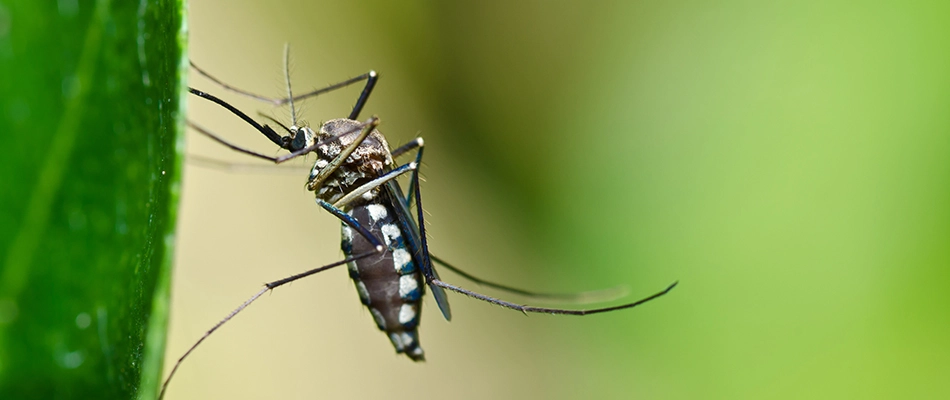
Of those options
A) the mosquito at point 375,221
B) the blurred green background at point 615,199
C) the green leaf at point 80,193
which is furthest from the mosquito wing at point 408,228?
the green leaf at point 80,193

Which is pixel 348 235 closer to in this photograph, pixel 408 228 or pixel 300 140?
pixel 408 228

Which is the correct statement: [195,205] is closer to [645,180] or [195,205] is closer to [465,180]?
[465,180]

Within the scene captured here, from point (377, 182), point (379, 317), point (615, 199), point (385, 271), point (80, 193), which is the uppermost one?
point (80, 193)

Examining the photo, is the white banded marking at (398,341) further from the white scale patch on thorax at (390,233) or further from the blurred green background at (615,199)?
the blurred green background at (615,199)

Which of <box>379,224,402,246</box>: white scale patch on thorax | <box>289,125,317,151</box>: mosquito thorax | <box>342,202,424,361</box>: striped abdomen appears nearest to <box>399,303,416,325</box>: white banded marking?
<box>342,202,424,361</box>: striped abdomen

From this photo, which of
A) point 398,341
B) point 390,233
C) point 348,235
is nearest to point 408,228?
point 390,233

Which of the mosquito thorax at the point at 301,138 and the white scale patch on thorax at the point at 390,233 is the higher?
the mosquito thorax at the point at 301,138
